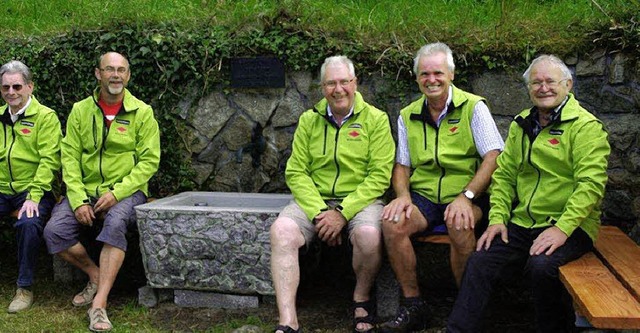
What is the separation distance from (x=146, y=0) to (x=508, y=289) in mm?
3731

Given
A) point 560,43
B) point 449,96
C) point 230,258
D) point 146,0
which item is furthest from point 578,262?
point 146,0

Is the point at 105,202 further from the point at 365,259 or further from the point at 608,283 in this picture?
the point at 608,283

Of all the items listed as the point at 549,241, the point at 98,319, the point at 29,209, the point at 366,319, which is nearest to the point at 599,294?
the point at 549,241

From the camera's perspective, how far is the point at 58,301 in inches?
191

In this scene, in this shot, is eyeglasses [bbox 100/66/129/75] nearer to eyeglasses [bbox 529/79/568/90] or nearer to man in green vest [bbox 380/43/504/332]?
man in green vest [bbox 380/43/504/332]

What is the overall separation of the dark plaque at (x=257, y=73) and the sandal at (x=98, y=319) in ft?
5.89

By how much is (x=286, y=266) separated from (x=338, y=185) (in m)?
0.63

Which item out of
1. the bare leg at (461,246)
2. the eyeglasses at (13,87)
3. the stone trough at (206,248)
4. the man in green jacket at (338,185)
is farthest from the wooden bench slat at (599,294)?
the eyeglasses at (13,87)

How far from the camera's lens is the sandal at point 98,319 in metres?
4.34

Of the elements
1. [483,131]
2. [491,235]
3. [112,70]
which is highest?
[112,70]

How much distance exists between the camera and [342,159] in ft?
14.5

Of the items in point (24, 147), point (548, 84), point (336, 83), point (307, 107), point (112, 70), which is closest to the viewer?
point (548, 84)

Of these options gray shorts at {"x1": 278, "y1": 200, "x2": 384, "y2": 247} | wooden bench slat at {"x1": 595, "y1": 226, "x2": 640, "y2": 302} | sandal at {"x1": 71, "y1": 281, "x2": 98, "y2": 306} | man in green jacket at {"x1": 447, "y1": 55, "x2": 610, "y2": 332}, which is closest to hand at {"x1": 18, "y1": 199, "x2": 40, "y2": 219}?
sandal at {"x1": 71, "y1": 281, "x2": 98, "y2": 306}

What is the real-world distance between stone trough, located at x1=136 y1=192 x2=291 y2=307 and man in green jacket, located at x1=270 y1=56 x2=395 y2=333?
27cm
